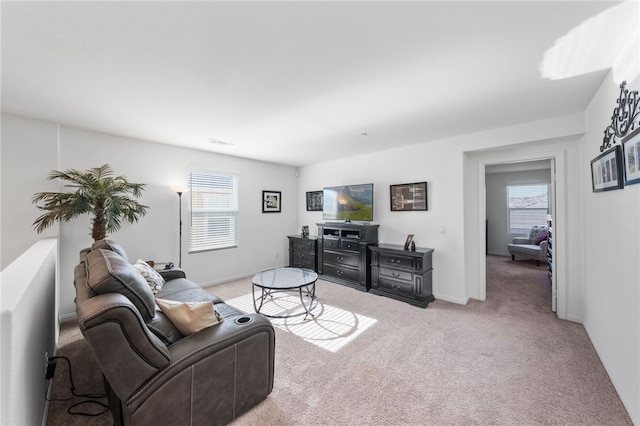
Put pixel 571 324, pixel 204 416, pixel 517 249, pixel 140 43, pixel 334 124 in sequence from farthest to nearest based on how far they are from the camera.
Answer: pixel 517 249, pixel 334 124, pixel 571 324, pixel 140 43, pixel 204 416

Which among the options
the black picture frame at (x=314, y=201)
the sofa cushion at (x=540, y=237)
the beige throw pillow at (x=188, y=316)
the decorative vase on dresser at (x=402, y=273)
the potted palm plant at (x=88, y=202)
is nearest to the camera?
the beige throw pillow at (x=188, y=316)

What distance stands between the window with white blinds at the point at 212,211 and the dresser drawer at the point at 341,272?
186cm

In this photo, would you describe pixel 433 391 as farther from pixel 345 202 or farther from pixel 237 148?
pixel 237 148

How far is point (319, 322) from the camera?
3.02 meters

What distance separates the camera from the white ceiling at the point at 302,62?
1376 millimetres

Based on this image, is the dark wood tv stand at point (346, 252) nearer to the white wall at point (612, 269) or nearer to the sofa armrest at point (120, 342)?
the white wall at point (612, 269)

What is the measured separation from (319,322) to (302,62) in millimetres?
2689

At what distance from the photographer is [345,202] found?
186 inches

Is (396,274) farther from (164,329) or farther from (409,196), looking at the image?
(164,329)

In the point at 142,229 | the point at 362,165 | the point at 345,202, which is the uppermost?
the point at 362,165

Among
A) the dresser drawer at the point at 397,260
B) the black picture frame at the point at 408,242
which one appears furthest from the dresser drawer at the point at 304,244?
the black picture frame at the point at 408,242

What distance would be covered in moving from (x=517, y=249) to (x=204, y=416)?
7.20 meters

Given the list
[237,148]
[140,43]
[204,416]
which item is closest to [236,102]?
[140,43]

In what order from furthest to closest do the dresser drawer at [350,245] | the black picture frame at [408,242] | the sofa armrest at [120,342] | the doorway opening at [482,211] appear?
the dresser drawer at [350,245] → the black picture frame at [408,242] → the doorway opening at [482,211] → the sofa armrest at [120,342]
